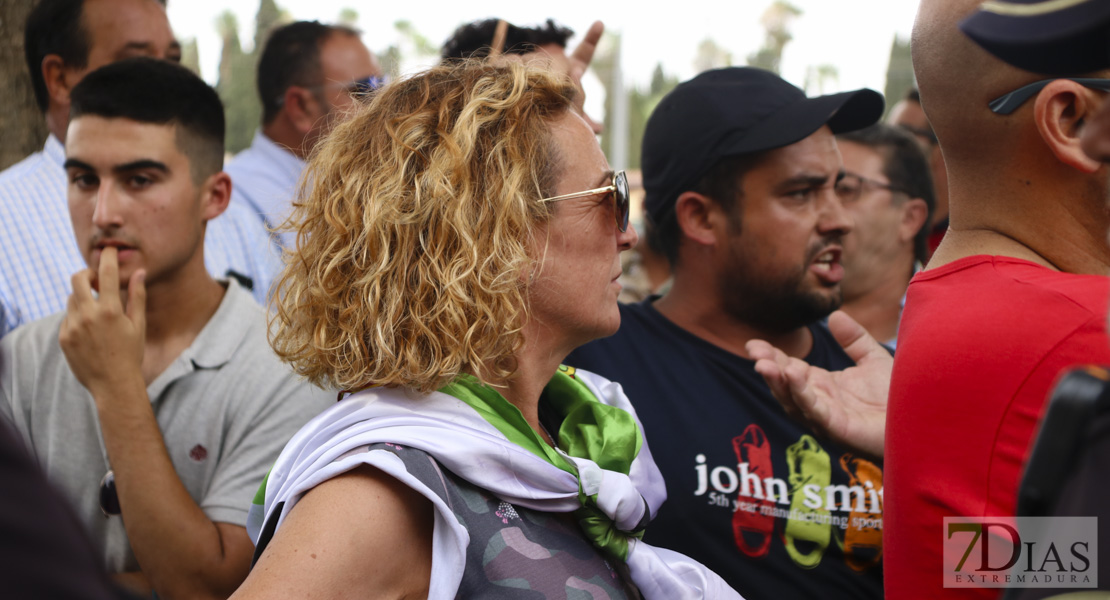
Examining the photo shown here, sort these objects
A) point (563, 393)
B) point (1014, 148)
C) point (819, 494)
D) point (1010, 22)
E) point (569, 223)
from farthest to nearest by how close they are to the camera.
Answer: point (819, 494)
point (563, 393)
point (569, 223)
point (1014, 148)
point (1010, 22)

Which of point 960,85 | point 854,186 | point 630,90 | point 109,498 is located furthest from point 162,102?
point 630,90

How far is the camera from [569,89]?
188 cm

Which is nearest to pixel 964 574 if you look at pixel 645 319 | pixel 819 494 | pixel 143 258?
pixel 819 494

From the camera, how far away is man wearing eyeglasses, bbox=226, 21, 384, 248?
430cm

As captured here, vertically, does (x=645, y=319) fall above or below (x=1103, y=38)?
below

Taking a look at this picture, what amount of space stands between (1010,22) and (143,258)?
231 centimetres

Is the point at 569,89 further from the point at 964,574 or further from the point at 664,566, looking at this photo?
the point at 964,574

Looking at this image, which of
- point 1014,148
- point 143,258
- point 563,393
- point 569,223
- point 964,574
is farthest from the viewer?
point 143,258

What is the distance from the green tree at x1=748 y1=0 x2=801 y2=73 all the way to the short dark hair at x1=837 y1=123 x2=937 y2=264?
6.16 m

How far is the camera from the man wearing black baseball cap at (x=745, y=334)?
7.00ft

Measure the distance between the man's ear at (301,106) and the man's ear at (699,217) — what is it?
241cm

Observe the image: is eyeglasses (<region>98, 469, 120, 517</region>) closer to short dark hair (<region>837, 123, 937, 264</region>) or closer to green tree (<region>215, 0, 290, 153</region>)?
short dark hair (<region>837, 123, 937, 264</region>)

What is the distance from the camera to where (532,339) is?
5.92 ft

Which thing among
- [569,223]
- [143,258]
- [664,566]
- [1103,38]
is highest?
[1103,38]
